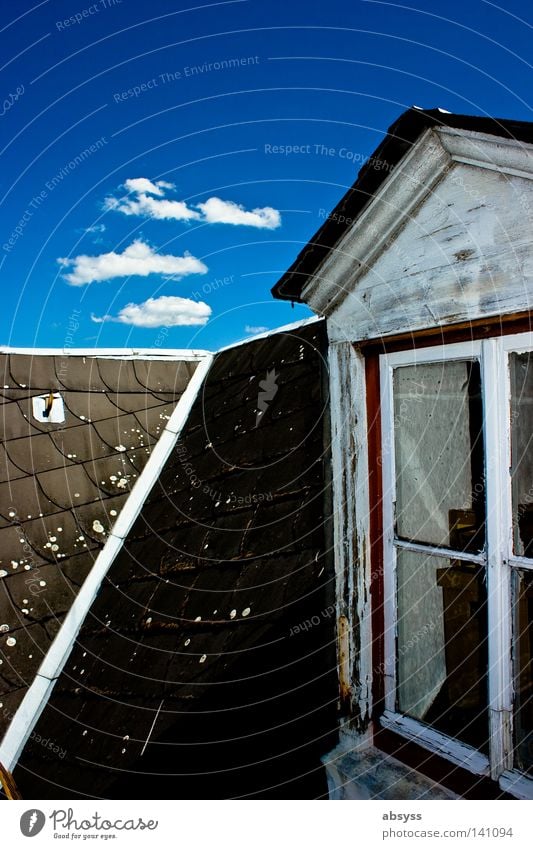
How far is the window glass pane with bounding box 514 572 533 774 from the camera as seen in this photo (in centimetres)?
128

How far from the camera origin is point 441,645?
61.2 inches

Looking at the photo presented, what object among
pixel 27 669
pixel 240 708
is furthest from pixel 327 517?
pixel 27 669

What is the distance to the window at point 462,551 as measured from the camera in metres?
1.28

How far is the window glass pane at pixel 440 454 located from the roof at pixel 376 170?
47 cm

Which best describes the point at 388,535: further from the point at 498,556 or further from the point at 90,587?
the point at 90,587

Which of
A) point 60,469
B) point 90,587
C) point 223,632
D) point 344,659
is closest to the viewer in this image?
point 344,659

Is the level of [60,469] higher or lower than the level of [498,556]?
higher

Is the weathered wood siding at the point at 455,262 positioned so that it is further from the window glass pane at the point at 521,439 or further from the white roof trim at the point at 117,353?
the white roof trim at the point at 117,353

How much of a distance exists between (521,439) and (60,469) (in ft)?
9.17

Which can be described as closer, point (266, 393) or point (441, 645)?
point (441, 645)

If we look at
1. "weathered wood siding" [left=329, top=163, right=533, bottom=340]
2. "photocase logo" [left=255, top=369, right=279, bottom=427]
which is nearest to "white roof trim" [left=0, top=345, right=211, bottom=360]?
"photocase logo" [left=255, top=369, right=279, bottom=427]

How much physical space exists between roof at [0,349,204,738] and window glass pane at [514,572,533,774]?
8.10ft
